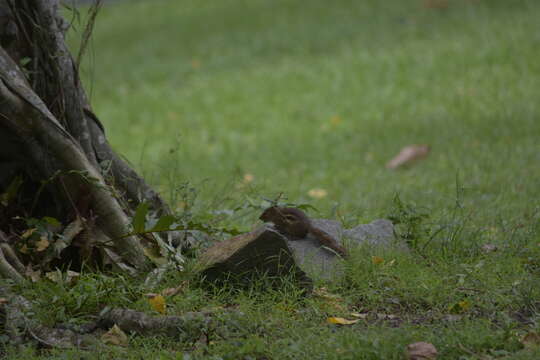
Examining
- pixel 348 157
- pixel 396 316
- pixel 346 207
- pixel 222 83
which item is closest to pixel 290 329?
pixel 396 316

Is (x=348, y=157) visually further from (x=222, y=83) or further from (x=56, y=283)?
(x=56, y=283)

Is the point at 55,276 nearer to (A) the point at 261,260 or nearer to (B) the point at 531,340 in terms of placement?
(A) the point at 261,260

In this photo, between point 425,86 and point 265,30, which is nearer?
point 425,86

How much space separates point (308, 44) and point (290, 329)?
1088cm

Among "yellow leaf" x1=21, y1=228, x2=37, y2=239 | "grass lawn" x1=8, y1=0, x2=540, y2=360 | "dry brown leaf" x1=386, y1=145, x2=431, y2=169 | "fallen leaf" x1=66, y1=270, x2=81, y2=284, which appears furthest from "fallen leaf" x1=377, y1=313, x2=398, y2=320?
"dry brown leaf" x1=386, y1=145, x2=431, y2=169

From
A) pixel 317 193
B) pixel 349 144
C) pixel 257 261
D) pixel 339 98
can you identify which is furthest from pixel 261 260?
pixel 339 98

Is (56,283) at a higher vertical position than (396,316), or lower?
higher

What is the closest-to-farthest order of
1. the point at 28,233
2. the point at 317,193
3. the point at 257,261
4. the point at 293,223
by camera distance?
the point at 257,261, the point at 28,233, the point at 293,223, the point at 317,193

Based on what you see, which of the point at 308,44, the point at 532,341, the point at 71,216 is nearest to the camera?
the point at 532,341

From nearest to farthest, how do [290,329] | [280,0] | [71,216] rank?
[290,329], [71,216], [280,0]

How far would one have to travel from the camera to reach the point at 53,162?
156 inches

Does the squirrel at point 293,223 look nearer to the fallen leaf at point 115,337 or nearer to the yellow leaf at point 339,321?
the yellow leaf at point 339,321

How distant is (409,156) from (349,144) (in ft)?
4.01

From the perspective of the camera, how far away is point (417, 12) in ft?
47.3
